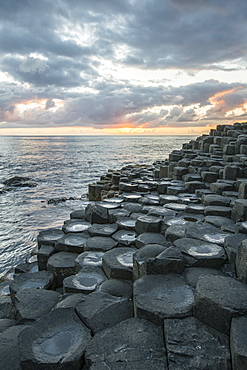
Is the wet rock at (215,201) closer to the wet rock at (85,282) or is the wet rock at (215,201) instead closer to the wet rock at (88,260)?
the wet rock at (88,260)

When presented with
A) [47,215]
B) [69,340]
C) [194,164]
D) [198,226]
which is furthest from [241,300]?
[47,215]

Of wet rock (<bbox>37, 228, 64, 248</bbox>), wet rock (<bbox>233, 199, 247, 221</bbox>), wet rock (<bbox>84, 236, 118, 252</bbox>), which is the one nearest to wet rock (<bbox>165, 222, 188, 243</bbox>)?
wet rock (<bbox>84, 236, 118, 252</bbox>)

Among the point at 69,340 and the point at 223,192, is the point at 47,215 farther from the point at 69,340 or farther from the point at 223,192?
the point at 69,340

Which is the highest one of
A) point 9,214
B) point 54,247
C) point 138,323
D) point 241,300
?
point 241,300

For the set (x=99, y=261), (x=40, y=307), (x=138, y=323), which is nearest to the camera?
(x=138, y=323)

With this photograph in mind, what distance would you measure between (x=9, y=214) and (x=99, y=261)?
8.38m

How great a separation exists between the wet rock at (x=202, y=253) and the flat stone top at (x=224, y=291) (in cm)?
63

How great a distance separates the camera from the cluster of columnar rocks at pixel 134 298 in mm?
2018

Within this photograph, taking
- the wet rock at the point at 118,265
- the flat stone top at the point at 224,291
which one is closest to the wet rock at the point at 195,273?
the flat stone top at the point at 224,291

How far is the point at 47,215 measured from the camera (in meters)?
10.7

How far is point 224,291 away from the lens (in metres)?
2.30

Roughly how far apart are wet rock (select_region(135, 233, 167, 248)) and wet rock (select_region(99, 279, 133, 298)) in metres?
0.87

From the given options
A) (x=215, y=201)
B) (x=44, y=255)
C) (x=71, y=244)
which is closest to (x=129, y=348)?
(x=71, y=244)

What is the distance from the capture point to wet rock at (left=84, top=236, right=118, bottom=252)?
4.28m
